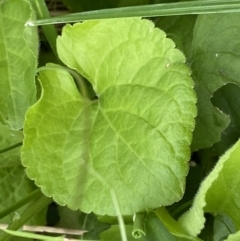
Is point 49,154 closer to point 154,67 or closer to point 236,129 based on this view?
point 154,67

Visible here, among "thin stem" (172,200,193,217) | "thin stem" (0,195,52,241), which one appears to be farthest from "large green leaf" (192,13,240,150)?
"thin stem" (0,195,52,241)

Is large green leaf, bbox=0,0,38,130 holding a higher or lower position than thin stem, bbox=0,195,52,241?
higher

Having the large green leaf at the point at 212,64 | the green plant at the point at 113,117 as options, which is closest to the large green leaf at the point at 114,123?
the green plant at the point at 113,117

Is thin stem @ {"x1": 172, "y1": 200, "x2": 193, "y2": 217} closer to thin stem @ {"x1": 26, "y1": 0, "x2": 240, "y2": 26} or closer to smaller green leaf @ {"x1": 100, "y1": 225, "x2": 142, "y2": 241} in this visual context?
smaller green leaf @ {"x1": 100, "y1": 225, "x2": 142, "y2": 241}

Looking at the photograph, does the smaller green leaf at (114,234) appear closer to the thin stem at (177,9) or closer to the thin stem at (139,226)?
the thin stem at (139,226)

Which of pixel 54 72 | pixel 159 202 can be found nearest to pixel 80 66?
pixel 54 72
